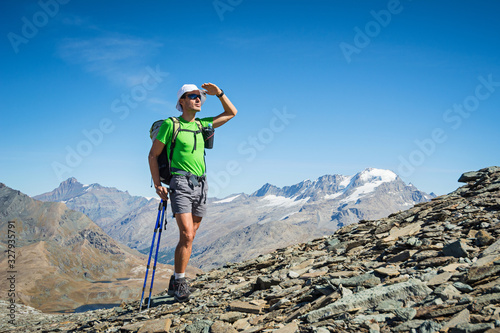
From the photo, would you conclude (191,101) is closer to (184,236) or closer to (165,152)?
(165,152)

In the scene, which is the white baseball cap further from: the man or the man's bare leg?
the man's bare leg

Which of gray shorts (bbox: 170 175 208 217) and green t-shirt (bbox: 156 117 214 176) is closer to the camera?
gray shorts (bbox: 170 175 208 217)

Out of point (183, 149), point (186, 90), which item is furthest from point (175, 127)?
point (186, 90)

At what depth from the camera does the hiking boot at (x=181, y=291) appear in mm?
10102

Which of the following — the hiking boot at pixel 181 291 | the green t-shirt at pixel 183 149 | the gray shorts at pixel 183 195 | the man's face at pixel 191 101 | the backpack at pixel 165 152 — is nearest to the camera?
the gray shorts at pixel 183 195

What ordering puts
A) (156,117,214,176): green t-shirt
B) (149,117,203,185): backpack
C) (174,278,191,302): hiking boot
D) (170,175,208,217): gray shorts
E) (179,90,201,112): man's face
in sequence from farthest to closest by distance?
(174,278,191,302): hiking boot → (179,90,201,112): man's face → (149,117,203,185): backpack → (156,117,214,176): green t-shirt → (170,175,208,217): gray shorts

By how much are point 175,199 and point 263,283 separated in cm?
349

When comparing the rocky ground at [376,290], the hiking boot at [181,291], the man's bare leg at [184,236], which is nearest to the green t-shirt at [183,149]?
the man's bare leg at [184,236]

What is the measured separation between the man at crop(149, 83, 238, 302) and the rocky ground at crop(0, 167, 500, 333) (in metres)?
1.44

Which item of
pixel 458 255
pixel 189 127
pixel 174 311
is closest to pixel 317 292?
pixel 458 255

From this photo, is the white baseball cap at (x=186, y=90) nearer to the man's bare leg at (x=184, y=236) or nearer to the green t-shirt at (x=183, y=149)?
the green t-shirt at (x=183, y=149)

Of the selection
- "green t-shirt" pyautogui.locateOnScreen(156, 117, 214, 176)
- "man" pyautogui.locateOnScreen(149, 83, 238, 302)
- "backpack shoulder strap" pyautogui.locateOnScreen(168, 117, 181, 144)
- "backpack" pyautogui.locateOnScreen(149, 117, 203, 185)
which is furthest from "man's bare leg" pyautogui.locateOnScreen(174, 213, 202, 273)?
"backpack shoulder strap" pyautogui.locateOnScreen(168, 117, 181, 144)

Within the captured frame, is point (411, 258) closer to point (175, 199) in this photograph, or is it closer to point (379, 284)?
point (379, 284)

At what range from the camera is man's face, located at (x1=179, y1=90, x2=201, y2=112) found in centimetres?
989
